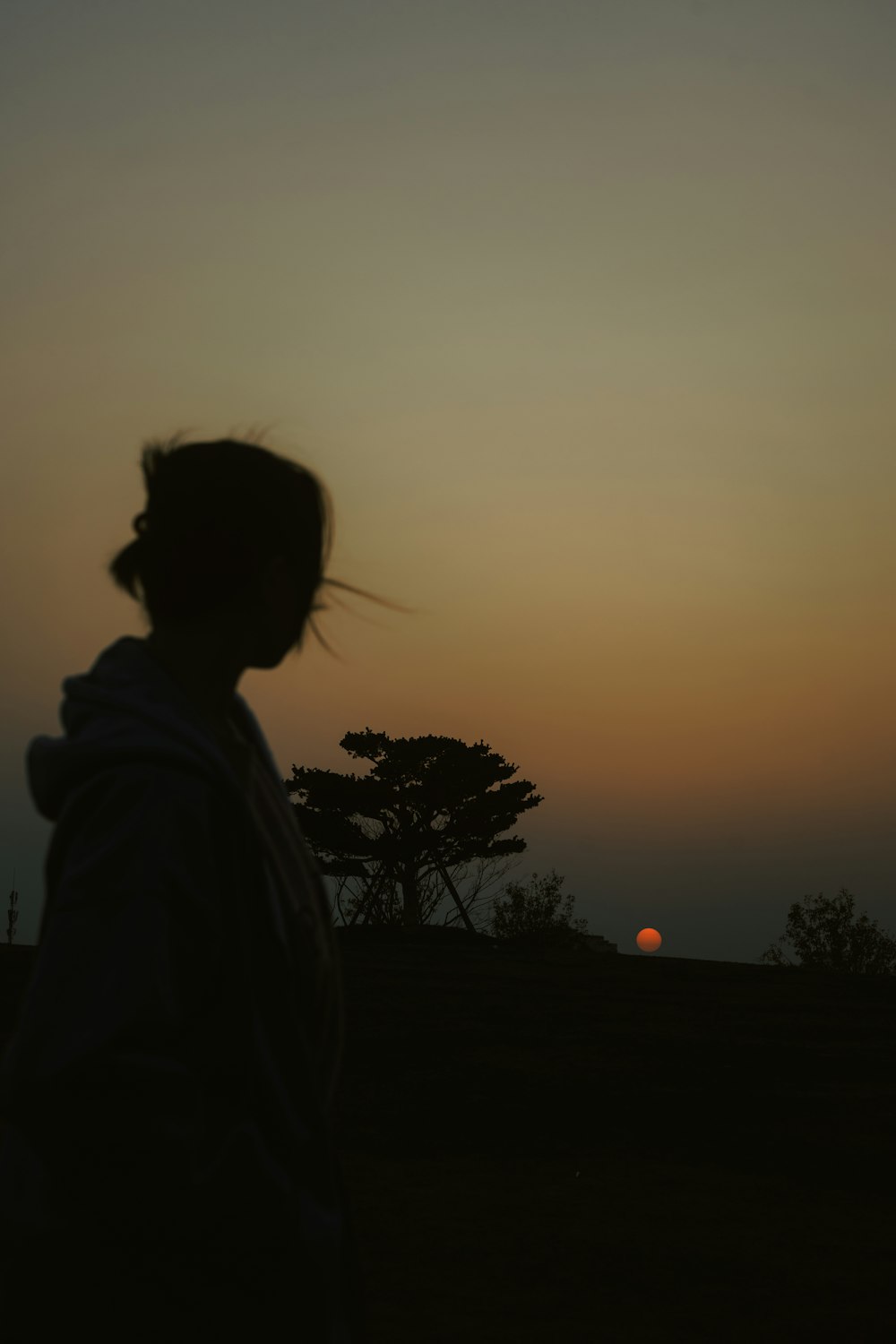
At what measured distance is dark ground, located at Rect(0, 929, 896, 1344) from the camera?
5402mm

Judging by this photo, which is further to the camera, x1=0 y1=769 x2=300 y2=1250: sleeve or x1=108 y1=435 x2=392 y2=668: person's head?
x1=108 y1=435 x2=392 y2=668: person's head

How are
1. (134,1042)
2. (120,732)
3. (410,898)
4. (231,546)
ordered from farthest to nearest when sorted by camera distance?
(410,898) → (231,546) → (120,732) → (134,1042)

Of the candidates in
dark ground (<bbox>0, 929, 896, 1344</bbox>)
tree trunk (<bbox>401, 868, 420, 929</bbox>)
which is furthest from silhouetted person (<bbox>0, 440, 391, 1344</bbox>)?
tree trunk (<bbox>401, 868, 420, 929</bbox>)

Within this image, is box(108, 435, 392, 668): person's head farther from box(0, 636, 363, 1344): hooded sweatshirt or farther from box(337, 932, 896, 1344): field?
box(337, 932, 896, 1344): field

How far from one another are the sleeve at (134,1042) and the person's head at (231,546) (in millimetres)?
311

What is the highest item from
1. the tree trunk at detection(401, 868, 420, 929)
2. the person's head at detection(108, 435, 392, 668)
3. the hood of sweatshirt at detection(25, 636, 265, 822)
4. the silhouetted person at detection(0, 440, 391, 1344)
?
the tree trunk at detection(401, 868, 420, 929)

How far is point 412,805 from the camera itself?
3078 centimetres

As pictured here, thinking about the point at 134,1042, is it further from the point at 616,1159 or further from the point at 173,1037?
the point at 616,1159

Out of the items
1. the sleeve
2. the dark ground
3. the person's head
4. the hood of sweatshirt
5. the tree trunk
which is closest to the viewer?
the sleeve

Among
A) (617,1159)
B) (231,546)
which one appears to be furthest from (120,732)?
(617,1159)

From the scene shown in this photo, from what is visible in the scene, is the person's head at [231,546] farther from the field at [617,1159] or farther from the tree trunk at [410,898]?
the tree trunk at [410,898]

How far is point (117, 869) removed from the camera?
1.30 meters

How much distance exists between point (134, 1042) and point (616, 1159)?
300 inches

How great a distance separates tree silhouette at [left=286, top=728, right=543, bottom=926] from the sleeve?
28.3 meters
